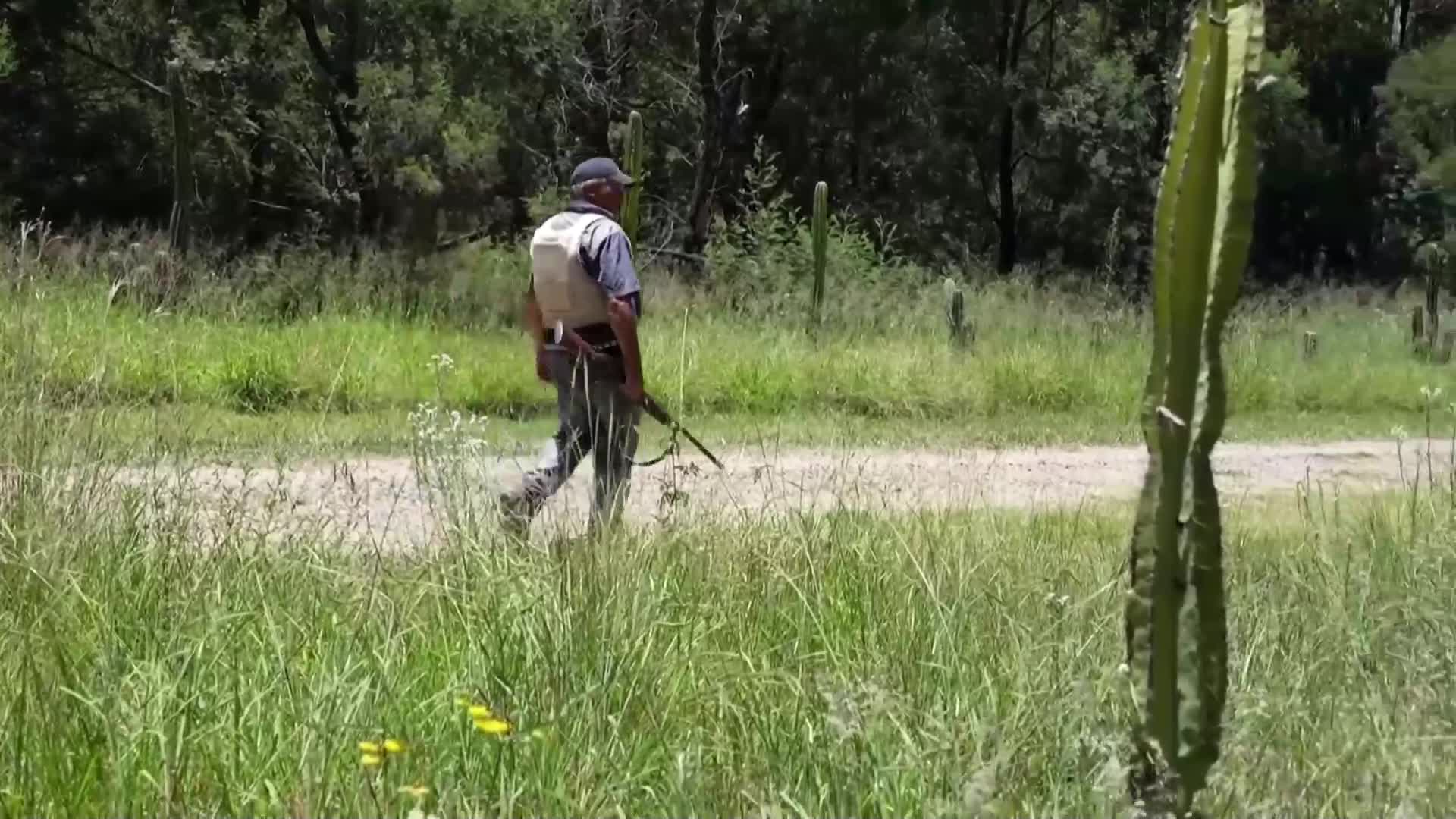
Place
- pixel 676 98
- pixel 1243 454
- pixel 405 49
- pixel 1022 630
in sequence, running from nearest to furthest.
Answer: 1. pixel 1022 630
2. pixel 1243 454
3. pixel 405 49
4. pixel 676 98

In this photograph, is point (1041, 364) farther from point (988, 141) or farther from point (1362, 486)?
point (988, 141)

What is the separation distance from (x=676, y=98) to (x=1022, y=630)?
25852mm

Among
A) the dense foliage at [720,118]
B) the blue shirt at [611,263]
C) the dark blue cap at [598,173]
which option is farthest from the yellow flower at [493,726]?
the dense foliage at [720,118]

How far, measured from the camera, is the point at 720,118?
2795 centimetres

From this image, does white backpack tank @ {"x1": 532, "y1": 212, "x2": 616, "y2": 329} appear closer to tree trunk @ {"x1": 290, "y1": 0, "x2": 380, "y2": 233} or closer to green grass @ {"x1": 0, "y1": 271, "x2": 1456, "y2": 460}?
green grass @ {"x1": 0, "y1": 271, "x2": 1456, "y2": 460}

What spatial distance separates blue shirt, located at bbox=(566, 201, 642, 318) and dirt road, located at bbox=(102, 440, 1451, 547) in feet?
2.51

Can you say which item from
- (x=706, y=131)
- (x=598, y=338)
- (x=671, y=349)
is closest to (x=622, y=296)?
(x=598, y=338)

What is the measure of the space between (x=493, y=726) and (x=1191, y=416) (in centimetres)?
152

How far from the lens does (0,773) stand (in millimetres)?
3170

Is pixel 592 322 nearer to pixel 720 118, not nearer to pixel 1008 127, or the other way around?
pixel 720 118

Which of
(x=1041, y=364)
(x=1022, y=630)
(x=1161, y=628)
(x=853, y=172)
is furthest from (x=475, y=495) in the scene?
(x=853, y=172)

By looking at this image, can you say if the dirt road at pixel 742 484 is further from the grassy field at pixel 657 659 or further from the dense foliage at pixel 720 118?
the dense foliage at pixel 720 118

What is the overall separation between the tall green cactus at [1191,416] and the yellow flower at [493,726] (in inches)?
50.4

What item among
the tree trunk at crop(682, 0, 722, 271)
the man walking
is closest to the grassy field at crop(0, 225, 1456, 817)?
the man walking
